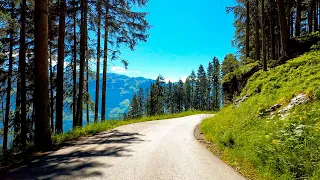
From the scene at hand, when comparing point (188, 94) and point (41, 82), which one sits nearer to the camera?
point (41, 82)

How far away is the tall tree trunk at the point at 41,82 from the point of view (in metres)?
7.65

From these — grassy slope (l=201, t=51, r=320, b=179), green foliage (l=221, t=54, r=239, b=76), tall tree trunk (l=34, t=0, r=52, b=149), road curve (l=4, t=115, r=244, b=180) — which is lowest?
road curve (l=4, t=115, r=244, b=180)

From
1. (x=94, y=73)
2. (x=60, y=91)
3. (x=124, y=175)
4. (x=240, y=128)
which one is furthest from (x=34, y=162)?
(x=94, y=73)

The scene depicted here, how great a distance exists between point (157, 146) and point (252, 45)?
3013 cm

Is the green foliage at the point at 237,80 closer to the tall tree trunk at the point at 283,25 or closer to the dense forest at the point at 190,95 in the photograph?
the tall tree trunk at the point at 283,25

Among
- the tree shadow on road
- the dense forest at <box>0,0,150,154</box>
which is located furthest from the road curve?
the dense forest at <box>0,0,150,154</box>

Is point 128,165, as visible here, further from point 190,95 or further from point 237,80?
point 190,95

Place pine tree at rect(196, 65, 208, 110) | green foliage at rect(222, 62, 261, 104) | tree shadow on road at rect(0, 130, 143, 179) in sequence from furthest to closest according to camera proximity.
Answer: pine tree at rect(196, 65, 208, 110), green foliage at rect(222, 62, 261, 104), tree shadow on road at rect(0, 130, 143, 179)

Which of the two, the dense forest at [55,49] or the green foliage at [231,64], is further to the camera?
the green foliage at [231,64]

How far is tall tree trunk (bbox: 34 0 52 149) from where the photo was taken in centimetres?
765

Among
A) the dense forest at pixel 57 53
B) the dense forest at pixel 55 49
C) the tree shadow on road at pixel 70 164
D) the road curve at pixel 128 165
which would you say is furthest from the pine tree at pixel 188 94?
the tree shadow on road at pixel 70 164

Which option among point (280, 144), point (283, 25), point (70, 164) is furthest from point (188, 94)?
point (70, 164)

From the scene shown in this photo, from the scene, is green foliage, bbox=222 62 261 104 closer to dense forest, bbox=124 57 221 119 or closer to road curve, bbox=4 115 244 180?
road curve, bbox=4 115 244 180

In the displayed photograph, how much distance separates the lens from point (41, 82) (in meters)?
7.73
